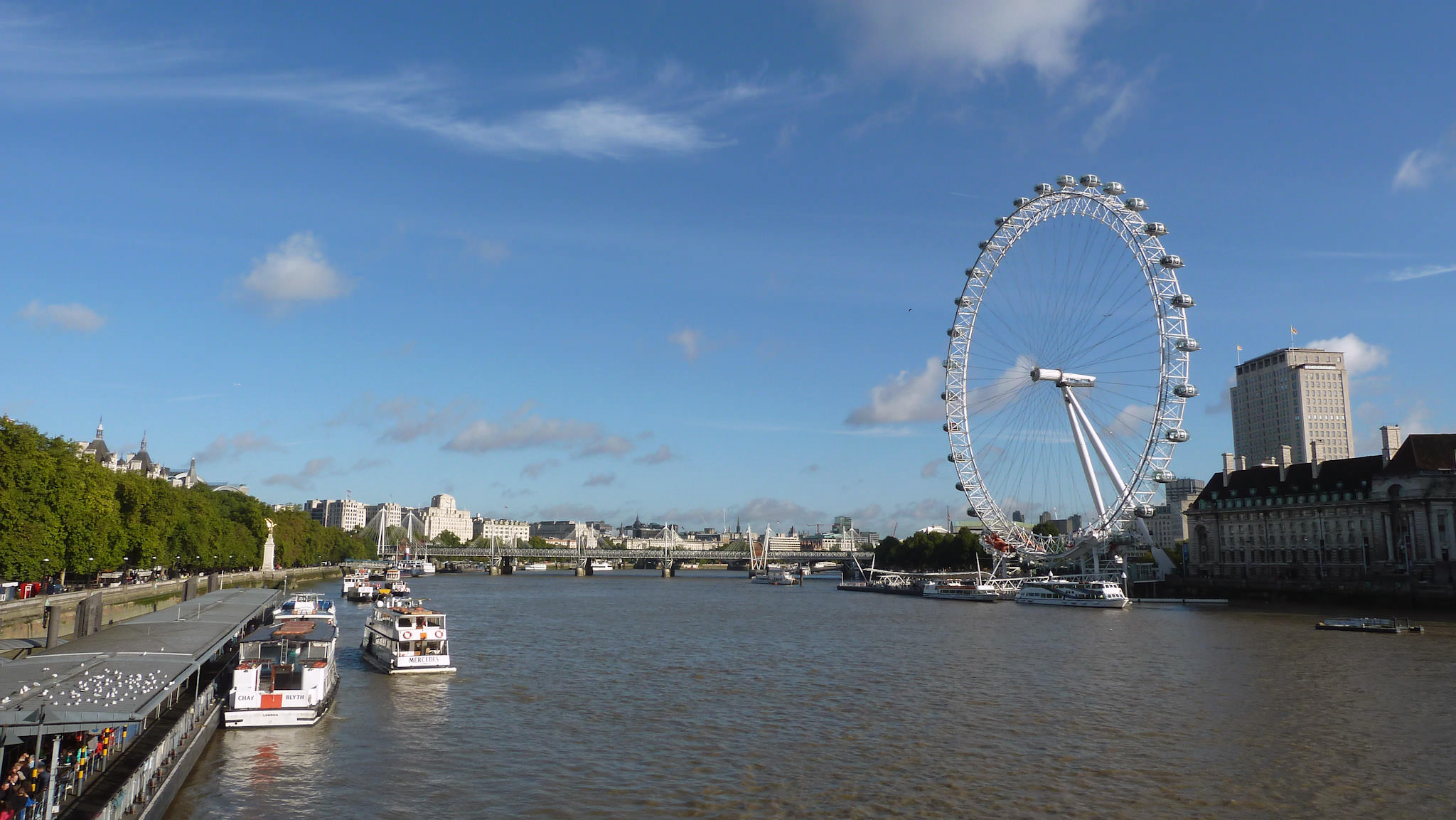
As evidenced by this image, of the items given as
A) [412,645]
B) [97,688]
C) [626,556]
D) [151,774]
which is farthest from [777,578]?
[151,774]

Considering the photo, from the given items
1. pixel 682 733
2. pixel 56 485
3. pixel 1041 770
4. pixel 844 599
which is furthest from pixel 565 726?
pixel 844 599

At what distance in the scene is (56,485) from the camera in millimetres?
60125

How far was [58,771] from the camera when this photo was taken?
1852 cm

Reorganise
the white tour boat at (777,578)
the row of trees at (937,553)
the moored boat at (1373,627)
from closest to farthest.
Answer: the moored boat at (1373,627) → the row of trees at (937,553) → the white tour boat at (777,578)

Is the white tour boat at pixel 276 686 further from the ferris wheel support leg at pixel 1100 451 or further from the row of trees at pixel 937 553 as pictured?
the row of trees at pixel 937 553

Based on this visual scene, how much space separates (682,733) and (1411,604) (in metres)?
71.7

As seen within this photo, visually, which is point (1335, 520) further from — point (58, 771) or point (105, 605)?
point (58, 771)

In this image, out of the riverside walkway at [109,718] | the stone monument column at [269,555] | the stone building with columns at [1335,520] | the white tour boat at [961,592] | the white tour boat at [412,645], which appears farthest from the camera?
the stone monument column at [269,555]

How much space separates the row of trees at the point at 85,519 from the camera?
5462cm

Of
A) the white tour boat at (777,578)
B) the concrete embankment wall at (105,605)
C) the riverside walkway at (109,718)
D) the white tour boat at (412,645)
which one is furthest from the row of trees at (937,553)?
the riverside walkway at (109,718)

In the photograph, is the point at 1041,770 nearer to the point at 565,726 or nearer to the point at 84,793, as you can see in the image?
the point at 565,726

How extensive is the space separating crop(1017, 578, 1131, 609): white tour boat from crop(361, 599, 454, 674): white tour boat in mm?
63210

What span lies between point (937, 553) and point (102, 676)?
147 m

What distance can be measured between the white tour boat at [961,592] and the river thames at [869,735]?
49.9 metres
